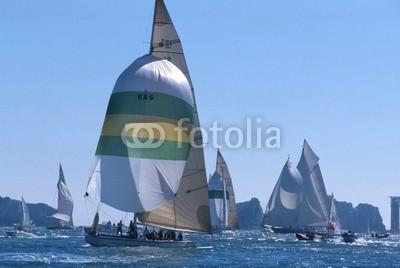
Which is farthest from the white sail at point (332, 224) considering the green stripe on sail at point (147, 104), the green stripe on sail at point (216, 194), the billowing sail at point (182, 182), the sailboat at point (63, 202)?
the green stripe on sail at point (147, 104)

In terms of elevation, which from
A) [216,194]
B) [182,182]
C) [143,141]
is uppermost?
[216,194]

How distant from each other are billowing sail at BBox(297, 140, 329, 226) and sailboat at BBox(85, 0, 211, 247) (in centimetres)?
6878

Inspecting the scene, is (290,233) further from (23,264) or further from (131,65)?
(23,264)

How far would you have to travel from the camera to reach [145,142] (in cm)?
6800

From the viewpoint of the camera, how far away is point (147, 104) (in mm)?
68750

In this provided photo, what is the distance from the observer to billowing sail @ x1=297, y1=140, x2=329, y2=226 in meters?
139

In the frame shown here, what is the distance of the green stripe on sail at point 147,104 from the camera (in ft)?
226

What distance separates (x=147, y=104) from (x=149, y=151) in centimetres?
322

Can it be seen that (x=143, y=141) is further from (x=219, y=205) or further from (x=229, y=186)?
(x=229, y=186)

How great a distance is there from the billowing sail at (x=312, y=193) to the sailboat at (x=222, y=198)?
1180 centimetres

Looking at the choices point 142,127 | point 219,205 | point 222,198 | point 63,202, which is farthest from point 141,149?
point 63,202

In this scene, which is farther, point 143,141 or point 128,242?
point 128,242

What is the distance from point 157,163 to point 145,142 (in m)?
→ 1.62

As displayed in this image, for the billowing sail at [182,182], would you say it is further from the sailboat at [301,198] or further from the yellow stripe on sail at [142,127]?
the sailboat at [301,198]
